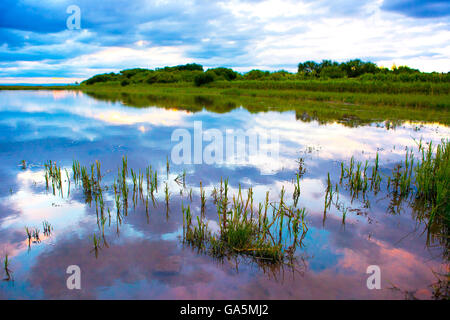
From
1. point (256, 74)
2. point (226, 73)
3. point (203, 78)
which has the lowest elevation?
point (203, 78)

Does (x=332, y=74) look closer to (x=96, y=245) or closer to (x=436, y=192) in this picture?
(x=436, y=192)

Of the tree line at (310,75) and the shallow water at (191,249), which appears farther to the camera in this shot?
the tree line at (310,75)

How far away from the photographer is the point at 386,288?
3287 mm

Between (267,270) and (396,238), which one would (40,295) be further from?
(396,238)

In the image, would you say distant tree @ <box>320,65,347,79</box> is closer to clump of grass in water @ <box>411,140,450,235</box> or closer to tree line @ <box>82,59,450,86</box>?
Answer: tree line @ <box>82,59,450,86</box>

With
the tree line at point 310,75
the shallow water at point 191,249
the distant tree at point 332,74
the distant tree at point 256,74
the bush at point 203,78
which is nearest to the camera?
the shallow water at point 191,249

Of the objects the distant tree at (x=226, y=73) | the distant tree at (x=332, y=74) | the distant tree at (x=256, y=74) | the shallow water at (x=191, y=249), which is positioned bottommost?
the shallow water at (x=191, y=249)

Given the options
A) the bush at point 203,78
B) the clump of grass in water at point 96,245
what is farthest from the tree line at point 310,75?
the clump of grass in water at point 96,245

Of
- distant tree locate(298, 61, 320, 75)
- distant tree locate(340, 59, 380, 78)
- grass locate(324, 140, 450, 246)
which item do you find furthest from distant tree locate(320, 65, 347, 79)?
grass locate(324, 140, 450, 246)

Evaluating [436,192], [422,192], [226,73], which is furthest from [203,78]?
[436,192]

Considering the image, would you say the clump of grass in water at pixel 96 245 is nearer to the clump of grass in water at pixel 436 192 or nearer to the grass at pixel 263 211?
the grass at pixel 263 211

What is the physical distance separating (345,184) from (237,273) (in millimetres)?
4019
